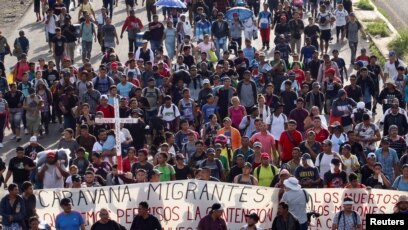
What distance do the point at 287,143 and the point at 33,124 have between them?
6.72 meters

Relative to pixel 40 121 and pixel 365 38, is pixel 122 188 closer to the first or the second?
pixel 40 121

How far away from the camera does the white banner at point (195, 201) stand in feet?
76.4

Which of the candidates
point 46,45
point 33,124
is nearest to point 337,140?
point 33,124

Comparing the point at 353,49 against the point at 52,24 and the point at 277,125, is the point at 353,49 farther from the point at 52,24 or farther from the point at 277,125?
the point at 277,125

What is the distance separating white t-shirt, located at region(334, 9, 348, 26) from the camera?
3947 cm

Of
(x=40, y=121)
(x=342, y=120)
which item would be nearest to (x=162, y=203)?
(x=342, y=120)

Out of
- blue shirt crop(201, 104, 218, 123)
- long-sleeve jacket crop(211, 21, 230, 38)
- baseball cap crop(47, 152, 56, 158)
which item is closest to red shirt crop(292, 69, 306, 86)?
blue shirt crop(201, 104, 218, 123)

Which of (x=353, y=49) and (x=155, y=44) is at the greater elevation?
(x=155, y=44)

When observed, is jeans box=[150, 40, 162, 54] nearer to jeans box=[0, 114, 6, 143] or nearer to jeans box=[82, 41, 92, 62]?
jeans box=[82, 41, 92, 62]

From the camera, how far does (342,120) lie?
93.4 ft

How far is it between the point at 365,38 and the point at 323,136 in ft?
53.4

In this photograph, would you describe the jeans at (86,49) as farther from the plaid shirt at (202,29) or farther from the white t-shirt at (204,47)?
the white t-shirt at (204,47)

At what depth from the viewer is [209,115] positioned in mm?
28766

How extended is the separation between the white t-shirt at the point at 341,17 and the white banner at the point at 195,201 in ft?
53.7
